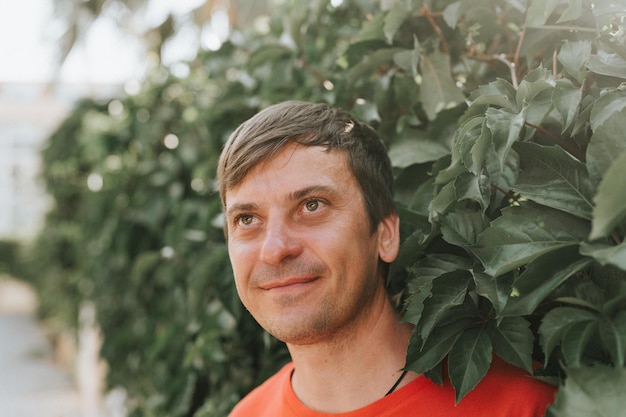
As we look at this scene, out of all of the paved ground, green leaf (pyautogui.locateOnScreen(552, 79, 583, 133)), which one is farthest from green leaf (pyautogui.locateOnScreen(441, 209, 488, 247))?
the paved ground

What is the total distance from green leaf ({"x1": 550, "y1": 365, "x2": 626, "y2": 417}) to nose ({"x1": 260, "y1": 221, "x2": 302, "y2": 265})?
23.7 inches

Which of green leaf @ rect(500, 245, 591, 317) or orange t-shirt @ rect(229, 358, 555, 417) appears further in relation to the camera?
orange t-shirt @ rect(229, 358, 555, 417)

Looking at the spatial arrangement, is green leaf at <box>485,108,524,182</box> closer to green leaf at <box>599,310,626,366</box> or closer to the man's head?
green leaf at <box>599,310,626,366</box>

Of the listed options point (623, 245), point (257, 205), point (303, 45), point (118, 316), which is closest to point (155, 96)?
point (118, 316)

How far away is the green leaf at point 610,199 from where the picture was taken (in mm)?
792

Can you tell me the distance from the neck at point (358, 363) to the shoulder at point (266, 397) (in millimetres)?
188

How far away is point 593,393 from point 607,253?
198 mm

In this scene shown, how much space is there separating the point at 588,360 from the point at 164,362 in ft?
7.01

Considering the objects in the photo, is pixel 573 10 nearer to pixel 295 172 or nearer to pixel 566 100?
pixel 566 100

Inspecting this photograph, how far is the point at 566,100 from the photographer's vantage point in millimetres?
1126

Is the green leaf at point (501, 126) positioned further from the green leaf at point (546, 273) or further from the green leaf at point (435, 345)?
the green leaf at point (435, 345)

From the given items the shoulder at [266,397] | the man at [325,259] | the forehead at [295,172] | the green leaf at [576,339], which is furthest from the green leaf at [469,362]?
the shoulder at [266,397]

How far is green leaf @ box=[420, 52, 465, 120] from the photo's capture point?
1.63 metres

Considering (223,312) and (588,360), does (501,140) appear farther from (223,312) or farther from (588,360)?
(223,312)
